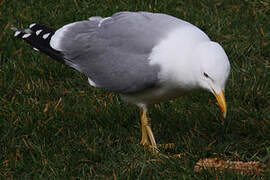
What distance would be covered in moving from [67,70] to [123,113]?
3.33 ft

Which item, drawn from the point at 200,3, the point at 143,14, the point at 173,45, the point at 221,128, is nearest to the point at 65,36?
the point at 143,14

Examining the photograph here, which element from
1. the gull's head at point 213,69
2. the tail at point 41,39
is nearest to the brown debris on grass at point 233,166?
the gull's head at point 213,69

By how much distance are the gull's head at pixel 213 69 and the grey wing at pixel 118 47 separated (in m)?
0.37

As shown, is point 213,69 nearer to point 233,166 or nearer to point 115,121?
point 233,166

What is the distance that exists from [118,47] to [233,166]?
124 cm

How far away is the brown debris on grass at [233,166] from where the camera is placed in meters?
3.93

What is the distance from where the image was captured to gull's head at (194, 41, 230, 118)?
3746 millimetres

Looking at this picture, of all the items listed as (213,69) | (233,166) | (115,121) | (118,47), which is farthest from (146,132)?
(213,69)

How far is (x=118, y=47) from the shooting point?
4422mm

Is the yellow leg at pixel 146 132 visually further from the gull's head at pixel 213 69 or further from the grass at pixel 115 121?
the gull's head at pixel 213 69

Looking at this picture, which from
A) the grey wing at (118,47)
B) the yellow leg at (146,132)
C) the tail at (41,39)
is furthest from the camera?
the tail at (41,39)

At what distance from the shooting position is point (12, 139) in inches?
184

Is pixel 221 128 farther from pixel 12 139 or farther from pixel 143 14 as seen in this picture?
pixel 12 139

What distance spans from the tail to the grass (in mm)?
473
